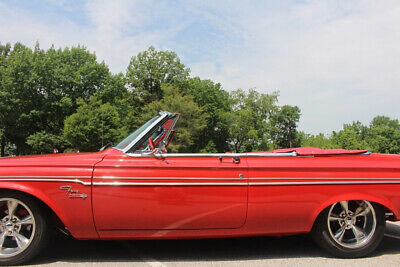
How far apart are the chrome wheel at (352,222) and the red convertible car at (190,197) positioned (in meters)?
0.01

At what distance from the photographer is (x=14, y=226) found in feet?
10.8

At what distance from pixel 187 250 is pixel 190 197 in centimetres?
84

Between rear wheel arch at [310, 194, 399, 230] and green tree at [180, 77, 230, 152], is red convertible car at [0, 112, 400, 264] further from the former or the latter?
green tree at [180, 77, 230, 152]

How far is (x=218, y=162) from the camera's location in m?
3.43

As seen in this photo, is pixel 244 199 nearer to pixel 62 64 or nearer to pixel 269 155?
pixel 269 155

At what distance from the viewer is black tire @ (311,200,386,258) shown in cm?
354

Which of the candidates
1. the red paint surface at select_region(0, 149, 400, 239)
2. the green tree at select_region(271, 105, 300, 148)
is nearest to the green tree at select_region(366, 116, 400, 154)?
the green tree at select_region(271, 105, 300, 148)

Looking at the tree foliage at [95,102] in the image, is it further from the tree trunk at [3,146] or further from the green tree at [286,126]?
the green tree at [286,126]

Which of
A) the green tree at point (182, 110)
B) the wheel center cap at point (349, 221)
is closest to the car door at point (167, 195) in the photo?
the wheel center cap at point (349, 221)

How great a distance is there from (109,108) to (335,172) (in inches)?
1546

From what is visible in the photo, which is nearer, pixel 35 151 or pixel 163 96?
pixel 35 151

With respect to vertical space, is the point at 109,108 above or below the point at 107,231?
above

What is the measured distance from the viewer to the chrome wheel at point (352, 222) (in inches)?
141

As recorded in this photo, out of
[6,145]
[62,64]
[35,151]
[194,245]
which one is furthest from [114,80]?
[194,245]
